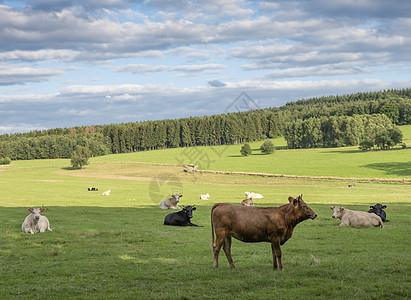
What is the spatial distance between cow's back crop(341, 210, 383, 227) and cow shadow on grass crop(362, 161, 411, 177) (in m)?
61.1

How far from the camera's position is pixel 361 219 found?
67.3ft

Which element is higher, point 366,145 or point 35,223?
point 35,223

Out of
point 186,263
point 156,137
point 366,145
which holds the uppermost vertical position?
point 156,137

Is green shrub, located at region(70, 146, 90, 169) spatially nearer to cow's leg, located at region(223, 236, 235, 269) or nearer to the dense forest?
the dense forest

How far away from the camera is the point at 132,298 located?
30.1 feet

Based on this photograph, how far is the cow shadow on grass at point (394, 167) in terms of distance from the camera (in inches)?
3037

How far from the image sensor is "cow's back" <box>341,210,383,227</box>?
20281 millimetres

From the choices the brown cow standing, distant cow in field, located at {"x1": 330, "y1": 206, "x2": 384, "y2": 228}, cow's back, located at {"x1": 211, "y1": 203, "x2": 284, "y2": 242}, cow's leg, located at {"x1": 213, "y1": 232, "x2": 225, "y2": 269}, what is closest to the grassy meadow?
cow's leg, located at {"x1": 213, "y1": 232, "x2": 225, "y2": 269}

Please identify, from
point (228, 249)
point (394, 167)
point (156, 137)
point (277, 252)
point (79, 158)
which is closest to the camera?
point (277, 252)

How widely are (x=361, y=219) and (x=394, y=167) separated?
237ft

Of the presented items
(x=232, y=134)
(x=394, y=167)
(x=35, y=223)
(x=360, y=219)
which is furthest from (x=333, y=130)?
(x=35, y=223)

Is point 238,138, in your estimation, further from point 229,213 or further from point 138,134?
point 229,213

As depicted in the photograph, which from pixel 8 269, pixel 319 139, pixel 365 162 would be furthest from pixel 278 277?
pixel 319 139

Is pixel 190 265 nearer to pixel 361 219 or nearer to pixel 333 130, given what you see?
pixel 361 219
